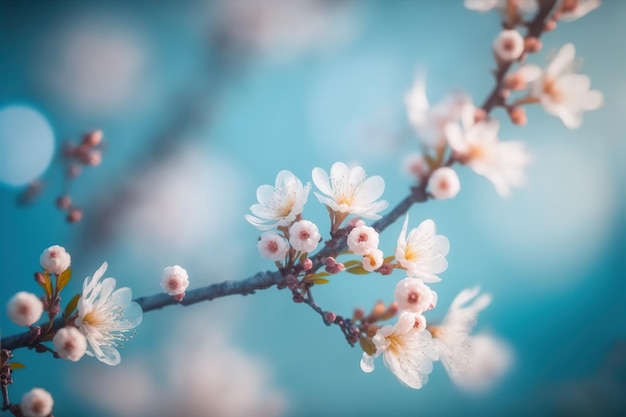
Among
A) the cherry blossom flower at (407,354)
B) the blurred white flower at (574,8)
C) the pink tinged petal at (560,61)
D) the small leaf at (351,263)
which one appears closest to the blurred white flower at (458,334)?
the cherry blossom flower at (407,354)

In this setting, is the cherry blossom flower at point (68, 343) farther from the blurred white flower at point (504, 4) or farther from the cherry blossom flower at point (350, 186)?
the blurred white flower at point (504, 4)

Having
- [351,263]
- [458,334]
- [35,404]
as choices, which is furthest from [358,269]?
[35,404]

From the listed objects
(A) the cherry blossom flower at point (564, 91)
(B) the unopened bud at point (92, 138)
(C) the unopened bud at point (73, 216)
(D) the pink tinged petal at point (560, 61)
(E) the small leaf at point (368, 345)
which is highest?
(B) the unopened bud at point (92, 138)

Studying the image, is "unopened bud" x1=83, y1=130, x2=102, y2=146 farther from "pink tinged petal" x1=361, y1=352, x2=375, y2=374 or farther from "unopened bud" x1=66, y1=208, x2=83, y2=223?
"pink tinged petal" x1=361, y1=352, x2=375, y2=374

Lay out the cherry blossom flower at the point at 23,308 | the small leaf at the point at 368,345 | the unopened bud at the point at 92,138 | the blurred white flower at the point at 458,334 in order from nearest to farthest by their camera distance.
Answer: the cherry blossom flower at the point at 23,308, the small leaf at the point at 368,345, the blurred white flower at the point at 458,334, the unopened bud at the point at 92,138

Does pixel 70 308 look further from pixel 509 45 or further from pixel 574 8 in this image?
pixel 574 8
